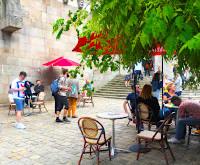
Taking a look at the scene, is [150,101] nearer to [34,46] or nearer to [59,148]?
[59,148]

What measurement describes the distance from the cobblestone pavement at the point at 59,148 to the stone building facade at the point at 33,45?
5331 mm

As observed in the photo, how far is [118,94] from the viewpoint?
15.6 metres

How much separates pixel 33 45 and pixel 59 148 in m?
9.15

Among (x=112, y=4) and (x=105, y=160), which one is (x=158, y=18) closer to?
(x=112, y=4)

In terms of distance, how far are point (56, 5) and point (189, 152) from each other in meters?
12.5

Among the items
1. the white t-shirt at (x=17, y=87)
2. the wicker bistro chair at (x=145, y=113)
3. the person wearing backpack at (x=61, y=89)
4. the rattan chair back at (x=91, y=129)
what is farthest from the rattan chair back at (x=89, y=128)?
the person wearing backpack at (x=61, y=89)

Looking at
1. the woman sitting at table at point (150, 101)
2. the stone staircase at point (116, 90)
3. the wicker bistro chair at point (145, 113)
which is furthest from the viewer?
the stone staircase at point (116, 90)

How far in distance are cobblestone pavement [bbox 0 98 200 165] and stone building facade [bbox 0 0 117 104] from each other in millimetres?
5331

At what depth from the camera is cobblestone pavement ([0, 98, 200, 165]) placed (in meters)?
3.96

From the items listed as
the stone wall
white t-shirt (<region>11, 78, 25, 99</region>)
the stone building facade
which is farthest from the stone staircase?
white t-shirt (<region>11, 78, 25, 99</region>)

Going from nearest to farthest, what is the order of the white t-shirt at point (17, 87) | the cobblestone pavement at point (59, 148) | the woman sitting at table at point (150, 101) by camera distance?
the cobblestone pavement at point (59, 148) < the woman sitting at table at point (150, 101) < the white t-shirt at point (17, 87)

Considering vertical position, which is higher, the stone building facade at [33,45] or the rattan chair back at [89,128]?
the stone building facade at [33,45]

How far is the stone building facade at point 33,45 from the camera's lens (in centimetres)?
1116

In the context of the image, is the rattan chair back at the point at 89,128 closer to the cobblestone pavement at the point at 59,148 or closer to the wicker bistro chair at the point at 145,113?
the cobblestone pavement at the point at 59,148
